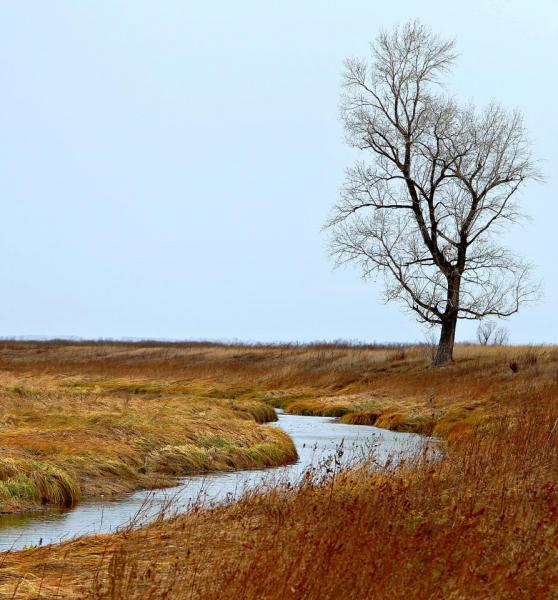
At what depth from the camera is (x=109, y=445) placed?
17.6 metres

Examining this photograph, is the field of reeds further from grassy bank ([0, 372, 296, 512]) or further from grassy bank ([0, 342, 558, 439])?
grassy bank ([0, 342, 558, 439])

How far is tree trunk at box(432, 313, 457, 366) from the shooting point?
38375mm

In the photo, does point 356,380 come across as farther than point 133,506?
Yes

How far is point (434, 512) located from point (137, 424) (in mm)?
11963

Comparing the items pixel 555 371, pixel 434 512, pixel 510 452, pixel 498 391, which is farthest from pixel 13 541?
pixel 555 371

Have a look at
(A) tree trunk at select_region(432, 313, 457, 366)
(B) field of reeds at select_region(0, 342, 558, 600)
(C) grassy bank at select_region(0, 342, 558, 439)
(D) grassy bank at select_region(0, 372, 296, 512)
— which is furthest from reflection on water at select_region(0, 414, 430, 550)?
(A) tree trunk at select_region(432, 313, 457, 366)

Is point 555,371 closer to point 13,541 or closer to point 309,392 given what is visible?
point 309,392

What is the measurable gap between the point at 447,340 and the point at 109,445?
933 inches

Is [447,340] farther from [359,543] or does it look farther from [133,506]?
[359,543]

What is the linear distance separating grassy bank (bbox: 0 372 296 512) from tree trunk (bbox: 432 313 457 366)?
607 inches

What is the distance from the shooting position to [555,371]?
31.0m

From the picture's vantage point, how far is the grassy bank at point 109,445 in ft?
47.4

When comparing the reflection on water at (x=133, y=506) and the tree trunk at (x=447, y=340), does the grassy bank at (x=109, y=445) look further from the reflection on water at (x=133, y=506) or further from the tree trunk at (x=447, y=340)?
the tree trunk at (x=447, y=340)

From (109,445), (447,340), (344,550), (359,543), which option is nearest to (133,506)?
(109,445)
